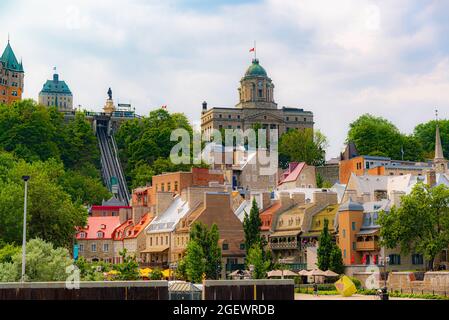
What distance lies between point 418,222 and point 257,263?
48.7ft

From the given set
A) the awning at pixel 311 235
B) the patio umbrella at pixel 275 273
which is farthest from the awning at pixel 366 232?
the patio umbrella at pixel 275 273

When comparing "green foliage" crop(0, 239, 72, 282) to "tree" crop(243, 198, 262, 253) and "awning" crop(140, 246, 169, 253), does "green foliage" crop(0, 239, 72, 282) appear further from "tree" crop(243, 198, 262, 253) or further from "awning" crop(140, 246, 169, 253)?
"awning" crop(140, 246, 169, 253)

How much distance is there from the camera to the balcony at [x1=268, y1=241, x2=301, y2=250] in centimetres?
10244

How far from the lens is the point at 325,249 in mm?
90625

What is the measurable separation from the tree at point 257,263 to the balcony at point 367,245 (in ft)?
29.8

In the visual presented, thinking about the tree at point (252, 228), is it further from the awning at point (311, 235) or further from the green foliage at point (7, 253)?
the green foliage at point (7, 253)

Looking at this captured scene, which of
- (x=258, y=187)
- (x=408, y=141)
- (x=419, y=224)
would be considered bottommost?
(x=419, y=224)

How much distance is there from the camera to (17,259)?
6569 centimetres

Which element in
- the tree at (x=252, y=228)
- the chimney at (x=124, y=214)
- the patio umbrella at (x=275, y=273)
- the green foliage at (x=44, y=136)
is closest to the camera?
the patio umbrella at (x=275, y=273)

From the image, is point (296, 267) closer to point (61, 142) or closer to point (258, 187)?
point (258, 187)

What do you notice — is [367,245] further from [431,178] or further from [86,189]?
[86,189]

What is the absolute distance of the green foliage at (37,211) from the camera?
88.9 meters

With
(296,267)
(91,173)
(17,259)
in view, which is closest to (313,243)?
(296,267)
